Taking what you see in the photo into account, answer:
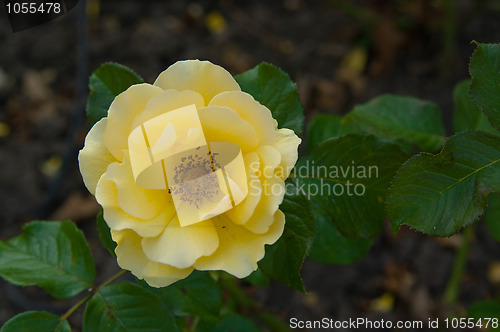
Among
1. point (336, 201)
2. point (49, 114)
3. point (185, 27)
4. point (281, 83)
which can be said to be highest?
point (281, 83)

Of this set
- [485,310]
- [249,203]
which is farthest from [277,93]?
[485,310]

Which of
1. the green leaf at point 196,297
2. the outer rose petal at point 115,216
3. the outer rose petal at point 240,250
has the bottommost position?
the green leaf at point 196,297

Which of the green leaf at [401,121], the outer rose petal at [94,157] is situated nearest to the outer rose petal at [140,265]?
the outer rose petal at [94,157]

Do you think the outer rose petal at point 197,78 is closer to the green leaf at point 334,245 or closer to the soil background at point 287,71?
the green leaf at point 334,245

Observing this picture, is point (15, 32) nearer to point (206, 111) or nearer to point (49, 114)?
point (49, 114)

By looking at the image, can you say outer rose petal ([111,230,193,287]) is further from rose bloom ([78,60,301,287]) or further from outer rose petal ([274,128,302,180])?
outer rose petal ([274,128,302,180])

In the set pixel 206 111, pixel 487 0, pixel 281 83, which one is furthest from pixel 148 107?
pixel 487 0
